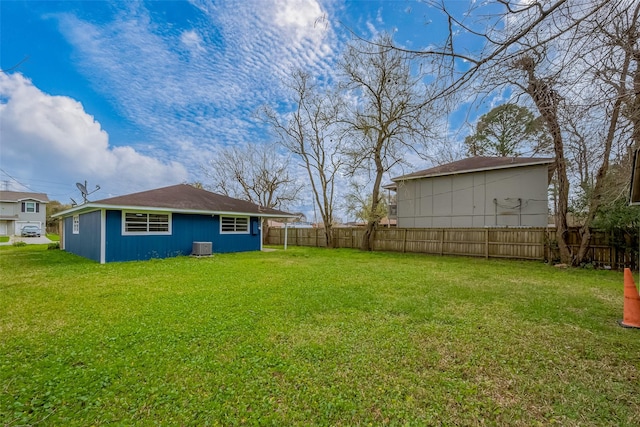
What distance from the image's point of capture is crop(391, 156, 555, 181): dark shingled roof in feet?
44.5

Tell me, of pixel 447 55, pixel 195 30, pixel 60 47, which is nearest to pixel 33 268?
pixel 60 47

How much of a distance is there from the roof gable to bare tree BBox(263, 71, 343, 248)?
404 cm

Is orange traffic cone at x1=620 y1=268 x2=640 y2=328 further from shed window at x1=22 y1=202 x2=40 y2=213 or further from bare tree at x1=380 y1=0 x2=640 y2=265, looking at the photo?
shed window at x1=22 y1=202 x2=40 y2=213

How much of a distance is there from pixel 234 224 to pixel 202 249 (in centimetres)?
270

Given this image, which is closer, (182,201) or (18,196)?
(182,201)

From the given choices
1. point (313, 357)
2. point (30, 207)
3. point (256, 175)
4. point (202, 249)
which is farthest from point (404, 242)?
point (30, 207)

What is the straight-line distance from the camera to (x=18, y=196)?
30422 millimetres

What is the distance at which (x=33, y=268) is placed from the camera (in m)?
8.82

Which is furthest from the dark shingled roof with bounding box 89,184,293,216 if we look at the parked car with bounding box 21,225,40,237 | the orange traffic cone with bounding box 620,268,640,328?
the parked car with bounding box 21,225,40,237

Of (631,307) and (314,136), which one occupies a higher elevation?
(314,136)

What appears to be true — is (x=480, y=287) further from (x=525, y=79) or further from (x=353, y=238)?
(x=353, y=238)

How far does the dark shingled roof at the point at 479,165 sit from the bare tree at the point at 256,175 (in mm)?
9048

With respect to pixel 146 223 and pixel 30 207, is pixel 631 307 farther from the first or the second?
pixel 30 207

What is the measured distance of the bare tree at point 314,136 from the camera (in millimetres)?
17312
